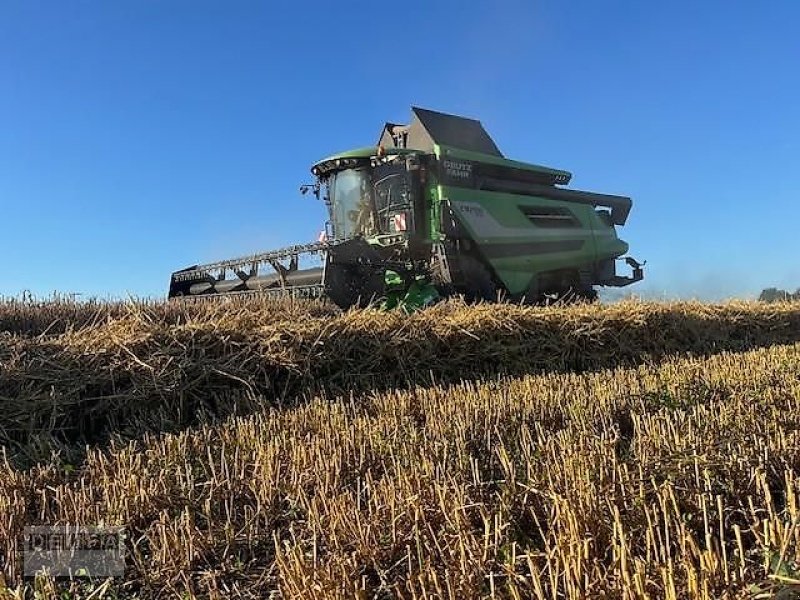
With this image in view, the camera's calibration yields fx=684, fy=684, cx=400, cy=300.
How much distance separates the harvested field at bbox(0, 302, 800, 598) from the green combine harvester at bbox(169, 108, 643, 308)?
8.87 ft

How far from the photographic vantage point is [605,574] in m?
1.58

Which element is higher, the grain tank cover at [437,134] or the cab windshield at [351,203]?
the grain tank cover at [437,134]

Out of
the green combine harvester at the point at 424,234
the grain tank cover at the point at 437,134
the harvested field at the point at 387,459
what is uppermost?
the grain tank cover at the point at 437,134

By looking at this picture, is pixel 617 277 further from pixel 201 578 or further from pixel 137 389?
pixel 201 578

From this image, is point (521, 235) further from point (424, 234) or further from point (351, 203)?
point (351, 203)

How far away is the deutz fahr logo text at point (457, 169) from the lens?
10016 mm

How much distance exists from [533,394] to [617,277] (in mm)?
9515

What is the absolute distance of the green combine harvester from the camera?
884 cm

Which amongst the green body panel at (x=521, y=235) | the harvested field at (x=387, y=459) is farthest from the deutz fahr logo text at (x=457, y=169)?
the harvested field at (x=387, y=459)

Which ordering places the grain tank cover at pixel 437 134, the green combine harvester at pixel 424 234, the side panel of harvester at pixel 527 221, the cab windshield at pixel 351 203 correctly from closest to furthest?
1. the green combine harvester at pixel 424 234
2. the cab windshield at pixel 351 203
3. the side panel of harvester at pixel 527 221
4. the grain tank cover at pixel 437 134

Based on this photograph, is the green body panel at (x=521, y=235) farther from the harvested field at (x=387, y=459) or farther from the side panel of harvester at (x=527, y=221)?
the harvested field at (x=387, y=459)

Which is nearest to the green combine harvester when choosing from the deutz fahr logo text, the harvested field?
the deutz fahr logo text

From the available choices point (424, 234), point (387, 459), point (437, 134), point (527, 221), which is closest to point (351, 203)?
point (424, 234)

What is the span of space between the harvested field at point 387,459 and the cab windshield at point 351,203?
3.99m
